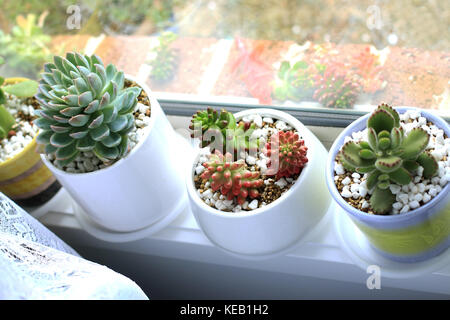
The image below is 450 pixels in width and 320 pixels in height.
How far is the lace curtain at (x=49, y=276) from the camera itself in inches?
21.9

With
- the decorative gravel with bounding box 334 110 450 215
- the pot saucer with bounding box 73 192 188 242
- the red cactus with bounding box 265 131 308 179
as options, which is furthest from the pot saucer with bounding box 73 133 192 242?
the decorative gravel with bounding box 334 110 450 215

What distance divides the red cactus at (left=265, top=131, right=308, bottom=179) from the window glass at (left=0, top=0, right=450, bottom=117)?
168mm

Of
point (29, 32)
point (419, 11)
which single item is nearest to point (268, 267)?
point (419, 11)

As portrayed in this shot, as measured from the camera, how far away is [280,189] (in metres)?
0.76

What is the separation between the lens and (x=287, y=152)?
726 mm

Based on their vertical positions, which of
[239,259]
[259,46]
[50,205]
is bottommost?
[239,259]

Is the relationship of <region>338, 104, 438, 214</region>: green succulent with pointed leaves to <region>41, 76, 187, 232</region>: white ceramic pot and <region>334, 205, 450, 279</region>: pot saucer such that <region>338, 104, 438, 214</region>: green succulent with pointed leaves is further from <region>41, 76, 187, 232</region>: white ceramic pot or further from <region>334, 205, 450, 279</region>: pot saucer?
<region>41, 76, 187, 232</region>: white ceramic pot

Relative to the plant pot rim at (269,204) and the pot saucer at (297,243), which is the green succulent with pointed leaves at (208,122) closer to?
the plant pot rim at (269,204)

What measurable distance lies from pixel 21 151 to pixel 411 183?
25.7 inches

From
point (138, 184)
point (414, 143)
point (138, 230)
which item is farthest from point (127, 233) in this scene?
point (414, 143)

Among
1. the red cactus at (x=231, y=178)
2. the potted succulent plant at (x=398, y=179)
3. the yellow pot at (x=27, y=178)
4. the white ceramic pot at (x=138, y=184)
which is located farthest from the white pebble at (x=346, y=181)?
the yellow pot at (x=27, y=178)

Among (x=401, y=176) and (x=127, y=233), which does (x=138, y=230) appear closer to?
(x=127, y=233)

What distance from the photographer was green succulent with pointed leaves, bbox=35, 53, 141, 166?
74 centimetres

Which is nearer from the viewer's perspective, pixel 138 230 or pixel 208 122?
pixel 208 122
